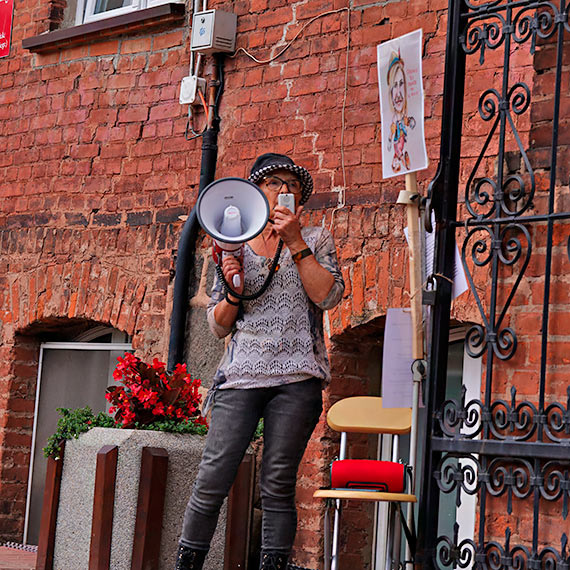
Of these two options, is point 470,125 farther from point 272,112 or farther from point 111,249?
point 111,249

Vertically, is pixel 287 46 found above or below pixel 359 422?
above

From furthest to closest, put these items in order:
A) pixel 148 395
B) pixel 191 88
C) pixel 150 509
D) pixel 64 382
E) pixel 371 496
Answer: pixel 64 382 → pixel 191 88 → pixel 148 395 → pixel 150 509 → pixel 371 496

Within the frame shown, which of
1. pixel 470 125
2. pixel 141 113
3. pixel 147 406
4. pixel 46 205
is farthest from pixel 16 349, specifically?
pixel 470 125

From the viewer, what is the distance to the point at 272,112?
6602 millimetres

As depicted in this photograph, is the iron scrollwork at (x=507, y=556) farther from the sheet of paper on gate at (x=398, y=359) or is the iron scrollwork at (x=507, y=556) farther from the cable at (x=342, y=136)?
the cable at (x=342, y=136)

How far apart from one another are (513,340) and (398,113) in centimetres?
96

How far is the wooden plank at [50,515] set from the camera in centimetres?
598

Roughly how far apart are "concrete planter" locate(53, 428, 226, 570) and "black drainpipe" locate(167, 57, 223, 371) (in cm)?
102

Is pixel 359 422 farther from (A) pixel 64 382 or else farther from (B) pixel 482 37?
(A) pixel 64 382

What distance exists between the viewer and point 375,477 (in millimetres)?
4789

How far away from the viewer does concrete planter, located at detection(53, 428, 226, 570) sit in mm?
5656

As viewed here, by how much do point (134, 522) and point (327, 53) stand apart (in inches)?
99.9

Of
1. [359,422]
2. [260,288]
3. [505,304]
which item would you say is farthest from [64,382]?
[505,304]

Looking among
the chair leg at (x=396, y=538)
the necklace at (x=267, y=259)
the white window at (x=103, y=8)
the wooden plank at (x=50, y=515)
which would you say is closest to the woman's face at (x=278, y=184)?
the necklace at (x=267, y=259)
